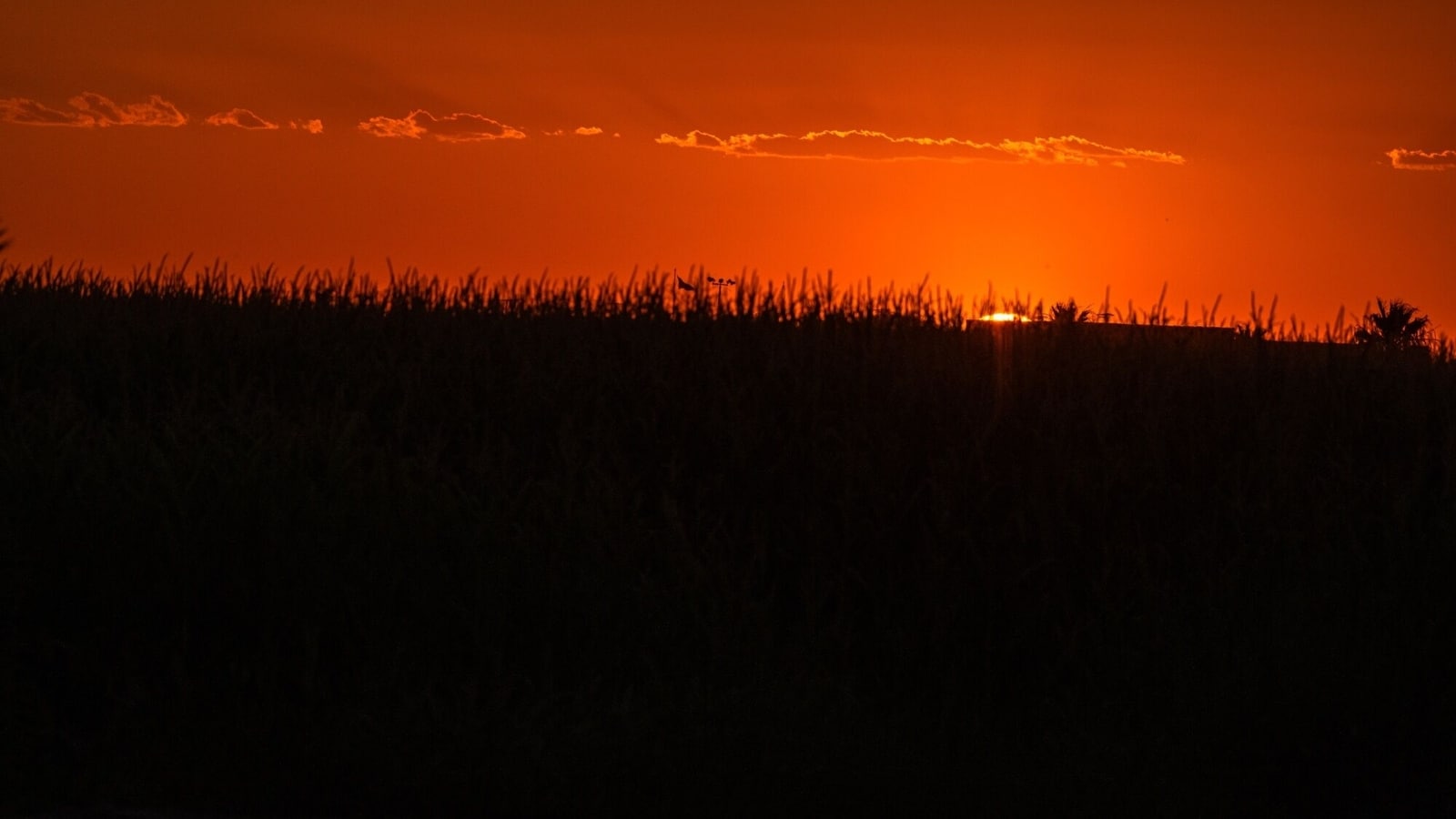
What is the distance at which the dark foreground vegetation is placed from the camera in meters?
6.47

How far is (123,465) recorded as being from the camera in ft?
29.3

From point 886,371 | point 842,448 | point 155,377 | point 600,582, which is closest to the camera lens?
point 600,582

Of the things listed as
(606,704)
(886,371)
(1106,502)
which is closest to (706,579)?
(606,704)

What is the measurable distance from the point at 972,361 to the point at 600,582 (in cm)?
470

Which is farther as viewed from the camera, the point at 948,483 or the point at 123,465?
the point at 948,483

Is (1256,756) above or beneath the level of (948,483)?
beneath

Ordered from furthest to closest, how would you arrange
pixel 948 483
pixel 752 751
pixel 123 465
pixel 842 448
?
pixel 842 448
pixel 948 483
pixel 123 465
pixel 752 751

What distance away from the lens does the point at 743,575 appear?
29.7 ft

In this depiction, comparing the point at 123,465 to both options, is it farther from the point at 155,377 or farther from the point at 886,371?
the point at 886,371

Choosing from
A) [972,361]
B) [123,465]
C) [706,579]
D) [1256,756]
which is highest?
[972,361]

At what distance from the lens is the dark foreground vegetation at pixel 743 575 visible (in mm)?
6473

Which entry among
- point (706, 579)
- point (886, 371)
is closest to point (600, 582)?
point (706, 579)

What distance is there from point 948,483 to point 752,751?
363 cm

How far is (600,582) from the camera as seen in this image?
8.09 metres
